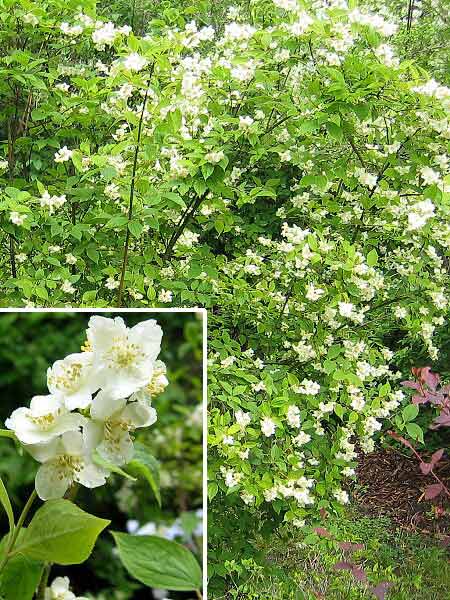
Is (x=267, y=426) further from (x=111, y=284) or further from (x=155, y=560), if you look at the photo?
(x=155, y=560)

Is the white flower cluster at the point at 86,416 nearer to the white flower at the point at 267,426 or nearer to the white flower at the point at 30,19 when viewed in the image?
the white flower at the point at 267,426

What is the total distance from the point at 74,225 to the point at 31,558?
198cm

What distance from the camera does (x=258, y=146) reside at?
105 inches

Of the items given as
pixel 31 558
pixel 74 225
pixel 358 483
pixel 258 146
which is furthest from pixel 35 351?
pixel 358 483

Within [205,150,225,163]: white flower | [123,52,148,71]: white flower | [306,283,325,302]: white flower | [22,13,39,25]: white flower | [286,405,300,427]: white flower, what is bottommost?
[286,405,300,427]: white flower

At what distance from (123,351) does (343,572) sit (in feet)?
10.2

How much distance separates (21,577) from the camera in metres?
0.66

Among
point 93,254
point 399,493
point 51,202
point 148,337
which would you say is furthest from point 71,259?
point 399,493

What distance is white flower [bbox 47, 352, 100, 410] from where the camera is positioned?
2.37 feet

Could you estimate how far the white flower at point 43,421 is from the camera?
72 centimetres

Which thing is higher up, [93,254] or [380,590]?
[93,254]

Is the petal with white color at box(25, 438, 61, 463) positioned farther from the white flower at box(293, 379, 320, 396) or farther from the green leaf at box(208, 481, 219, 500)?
the white flower at box(293, 379, 320, 396)

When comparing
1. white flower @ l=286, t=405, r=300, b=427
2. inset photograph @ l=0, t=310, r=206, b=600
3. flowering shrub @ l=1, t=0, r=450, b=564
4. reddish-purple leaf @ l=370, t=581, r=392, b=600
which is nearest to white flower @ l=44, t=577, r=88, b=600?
inset photograph @ l=0, t=310, r=206, b=600

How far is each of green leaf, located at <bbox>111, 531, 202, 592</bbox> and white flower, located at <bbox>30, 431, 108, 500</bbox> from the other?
0.07 metres
